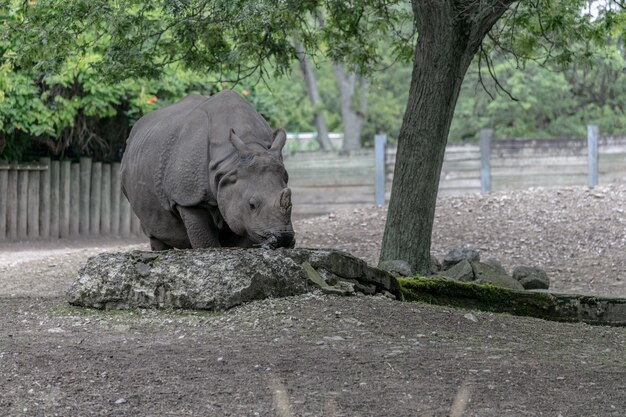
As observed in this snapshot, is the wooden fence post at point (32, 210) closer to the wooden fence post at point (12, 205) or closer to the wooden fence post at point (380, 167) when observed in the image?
the wooden fence post at point (12, 205)

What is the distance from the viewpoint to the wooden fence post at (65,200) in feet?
69.7

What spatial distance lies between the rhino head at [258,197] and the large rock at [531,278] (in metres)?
3.39

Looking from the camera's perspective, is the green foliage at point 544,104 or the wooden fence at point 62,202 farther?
the green foliage at point 544,104

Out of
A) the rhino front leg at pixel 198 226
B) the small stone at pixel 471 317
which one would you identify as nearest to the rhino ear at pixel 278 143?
the rhino front leg at pixel 198 226

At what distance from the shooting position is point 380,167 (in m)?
23.1

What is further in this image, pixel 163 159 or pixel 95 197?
pixel 95 197

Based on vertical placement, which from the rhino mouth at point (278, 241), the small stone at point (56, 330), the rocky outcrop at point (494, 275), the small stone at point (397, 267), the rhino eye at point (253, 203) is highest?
the rhino eye at point (253, 203)

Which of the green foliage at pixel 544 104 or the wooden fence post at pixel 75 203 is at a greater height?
the green foliage at pixel 544 104

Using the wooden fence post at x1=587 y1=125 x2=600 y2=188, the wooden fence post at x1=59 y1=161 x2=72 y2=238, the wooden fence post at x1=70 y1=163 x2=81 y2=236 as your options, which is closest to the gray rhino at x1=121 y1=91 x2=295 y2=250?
the wooden fence post at x1=59 y1=161 x2=72 y2=238

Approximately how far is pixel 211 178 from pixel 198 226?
548mm

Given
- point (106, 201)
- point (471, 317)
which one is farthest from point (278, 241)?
point (106, 201)

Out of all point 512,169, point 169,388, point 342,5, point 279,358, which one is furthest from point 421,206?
point 512,169

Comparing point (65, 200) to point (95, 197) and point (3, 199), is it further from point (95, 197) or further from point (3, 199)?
point (3, 199)

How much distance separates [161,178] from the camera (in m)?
10.2
